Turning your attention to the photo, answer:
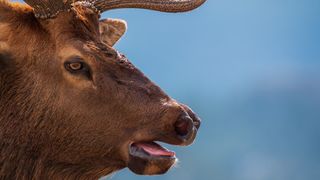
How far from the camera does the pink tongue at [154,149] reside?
24.8 ft

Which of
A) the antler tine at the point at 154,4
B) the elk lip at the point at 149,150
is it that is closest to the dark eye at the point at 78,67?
the elk lip at the point at 149,150

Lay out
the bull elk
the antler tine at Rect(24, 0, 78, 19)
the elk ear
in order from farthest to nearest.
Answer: the elk ear
the antler tine at Rect(24, 0, 78, 19)
the bull elk

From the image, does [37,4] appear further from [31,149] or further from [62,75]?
[31,149]

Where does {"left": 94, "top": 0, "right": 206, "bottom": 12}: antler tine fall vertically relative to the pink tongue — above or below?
above

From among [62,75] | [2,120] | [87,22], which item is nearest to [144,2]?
[87,22]

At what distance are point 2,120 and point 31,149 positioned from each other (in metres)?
0.37

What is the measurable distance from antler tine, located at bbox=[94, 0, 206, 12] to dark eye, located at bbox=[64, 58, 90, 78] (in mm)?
971

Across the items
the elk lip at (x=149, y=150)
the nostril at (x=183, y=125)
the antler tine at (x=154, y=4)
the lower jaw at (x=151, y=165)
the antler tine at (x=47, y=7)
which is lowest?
the lower jaw at (x=151, y=165)

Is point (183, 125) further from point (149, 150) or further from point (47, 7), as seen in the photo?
point (47, 7)

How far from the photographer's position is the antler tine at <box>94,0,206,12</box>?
8758 mm

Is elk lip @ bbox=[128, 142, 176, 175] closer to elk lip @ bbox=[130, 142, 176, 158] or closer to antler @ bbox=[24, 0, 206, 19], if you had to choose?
elk lip @ bbox=[130, 142, 176, 158]

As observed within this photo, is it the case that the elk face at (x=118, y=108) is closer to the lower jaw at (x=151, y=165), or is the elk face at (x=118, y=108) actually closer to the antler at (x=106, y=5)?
the lower jaw at (x=151, y=165)

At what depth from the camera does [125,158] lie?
7.74 m

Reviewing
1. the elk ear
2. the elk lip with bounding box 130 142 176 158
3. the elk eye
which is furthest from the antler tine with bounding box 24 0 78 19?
the elk lip with bounding box 130 142 176 158
